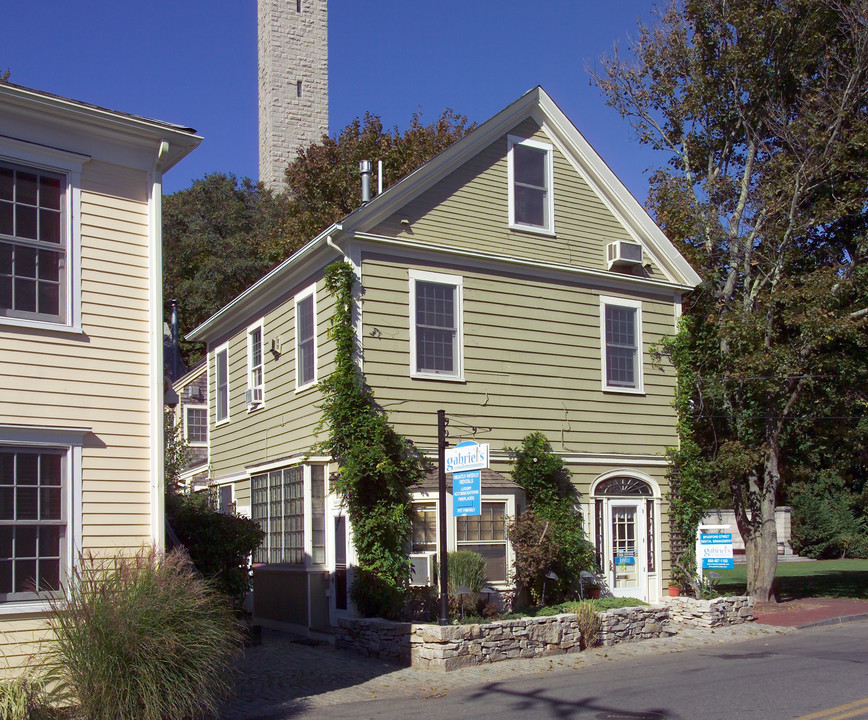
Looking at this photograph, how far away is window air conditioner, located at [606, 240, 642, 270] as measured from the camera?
738 inches

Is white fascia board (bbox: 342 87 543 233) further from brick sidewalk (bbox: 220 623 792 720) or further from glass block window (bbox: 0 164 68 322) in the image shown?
brick sidewalk (bbox: 220 623 792 720)

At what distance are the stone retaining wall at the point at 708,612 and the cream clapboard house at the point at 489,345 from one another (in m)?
1.38

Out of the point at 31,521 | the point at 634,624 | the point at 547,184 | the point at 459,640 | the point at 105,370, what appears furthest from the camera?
A: the point at 547,184

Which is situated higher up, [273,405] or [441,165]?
[441,165]

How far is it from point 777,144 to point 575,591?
38.3 ft

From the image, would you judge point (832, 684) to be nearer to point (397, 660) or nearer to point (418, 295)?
point (397, 660)

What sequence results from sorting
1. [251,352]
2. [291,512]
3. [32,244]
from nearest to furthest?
[32,244] < [291,512] < [251,352]

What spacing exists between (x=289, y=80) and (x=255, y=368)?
33.6 meters

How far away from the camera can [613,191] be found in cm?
1930

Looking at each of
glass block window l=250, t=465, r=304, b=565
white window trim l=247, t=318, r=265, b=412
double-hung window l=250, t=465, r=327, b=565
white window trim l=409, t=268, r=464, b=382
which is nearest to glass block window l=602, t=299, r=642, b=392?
white window trim l=409, t=268, r=464, b=382

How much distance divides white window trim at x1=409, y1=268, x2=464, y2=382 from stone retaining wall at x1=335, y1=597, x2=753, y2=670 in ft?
14.3

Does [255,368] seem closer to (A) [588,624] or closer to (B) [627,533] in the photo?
(B) [627,533]

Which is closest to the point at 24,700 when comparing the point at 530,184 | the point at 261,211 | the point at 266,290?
the point at 266,290

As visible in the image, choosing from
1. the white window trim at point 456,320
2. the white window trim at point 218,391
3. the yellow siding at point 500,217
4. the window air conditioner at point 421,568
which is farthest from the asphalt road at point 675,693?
the white window trim at point 218,391
